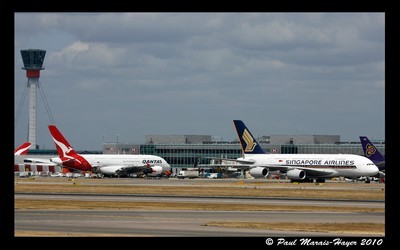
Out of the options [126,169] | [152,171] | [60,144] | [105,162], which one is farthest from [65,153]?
[152,171]

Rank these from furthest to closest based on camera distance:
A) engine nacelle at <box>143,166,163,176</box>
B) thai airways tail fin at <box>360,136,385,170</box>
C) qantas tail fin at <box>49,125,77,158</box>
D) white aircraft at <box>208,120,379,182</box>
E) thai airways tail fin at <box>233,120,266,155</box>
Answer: engine nacelle at <box>143,166,163,176</box> → qantas tail fin at <box>49,125,77,158</box> → thai airways tail fin at <box>360,136,385,170</box> → thai airways tail fin at <box>233,120,266,155</box> → white aircraft at <box>208,120,379,182</box>

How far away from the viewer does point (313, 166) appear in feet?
412

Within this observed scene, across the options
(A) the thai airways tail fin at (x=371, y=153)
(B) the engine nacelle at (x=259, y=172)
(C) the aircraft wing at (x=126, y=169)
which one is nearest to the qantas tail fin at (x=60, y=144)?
(C) the aircraft wing at (x=126, y=169)

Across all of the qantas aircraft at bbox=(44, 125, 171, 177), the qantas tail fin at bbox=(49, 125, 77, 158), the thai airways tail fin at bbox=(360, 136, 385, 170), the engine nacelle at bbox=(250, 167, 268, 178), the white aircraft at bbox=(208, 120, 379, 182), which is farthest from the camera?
the qantas aircraft at bbox=(44, 125, 171, 177)

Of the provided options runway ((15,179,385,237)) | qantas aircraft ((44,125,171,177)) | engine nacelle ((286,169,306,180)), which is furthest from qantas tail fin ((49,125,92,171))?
runway ((15,179,385,237))

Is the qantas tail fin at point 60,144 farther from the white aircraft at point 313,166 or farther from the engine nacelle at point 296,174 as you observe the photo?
the engine nacelle at point 296,174

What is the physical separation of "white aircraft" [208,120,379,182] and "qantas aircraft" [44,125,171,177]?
26.2m

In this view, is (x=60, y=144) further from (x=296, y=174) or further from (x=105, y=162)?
(x=296, y=174)

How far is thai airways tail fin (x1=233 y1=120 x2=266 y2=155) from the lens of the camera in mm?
138375

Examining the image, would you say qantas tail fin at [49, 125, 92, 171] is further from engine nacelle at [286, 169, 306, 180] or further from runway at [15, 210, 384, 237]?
runway at [15, 210, 384, 237]

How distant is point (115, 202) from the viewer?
64.8 m
